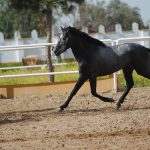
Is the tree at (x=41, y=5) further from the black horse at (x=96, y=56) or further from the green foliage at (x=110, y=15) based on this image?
the green foliage at (x=110, y=15)

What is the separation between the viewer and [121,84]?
1393cm

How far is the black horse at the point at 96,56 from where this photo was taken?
959 centimetres

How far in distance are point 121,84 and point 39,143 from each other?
25.4 feet

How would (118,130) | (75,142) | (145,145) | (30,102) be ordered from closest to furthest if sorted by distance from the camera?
1. (145,145)
2. (75,142)
3. (118,130)
4. (30,102)

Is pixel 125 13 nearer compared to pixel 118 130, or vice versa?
pixel 118 130

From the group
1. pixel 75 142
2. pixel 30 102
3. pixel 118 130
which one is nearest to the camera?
pixel 75 142

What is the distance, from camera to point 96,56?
9648 mm

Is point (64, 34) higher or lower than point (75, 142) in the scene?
higher

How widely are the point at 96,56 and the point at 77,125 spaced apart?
2214 mm

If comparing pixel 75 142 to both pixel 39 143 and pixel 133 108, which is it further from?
pixel 133 108

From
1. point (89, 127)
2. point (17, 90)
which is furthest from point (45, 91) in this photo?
point (89, 127)

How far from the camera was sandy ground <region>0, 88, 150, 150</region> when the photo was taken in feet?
20.6

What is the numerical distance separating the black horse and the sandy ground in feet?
1.86

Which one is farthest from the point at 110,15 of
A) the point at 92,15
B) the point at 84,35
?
the point at 84,35
